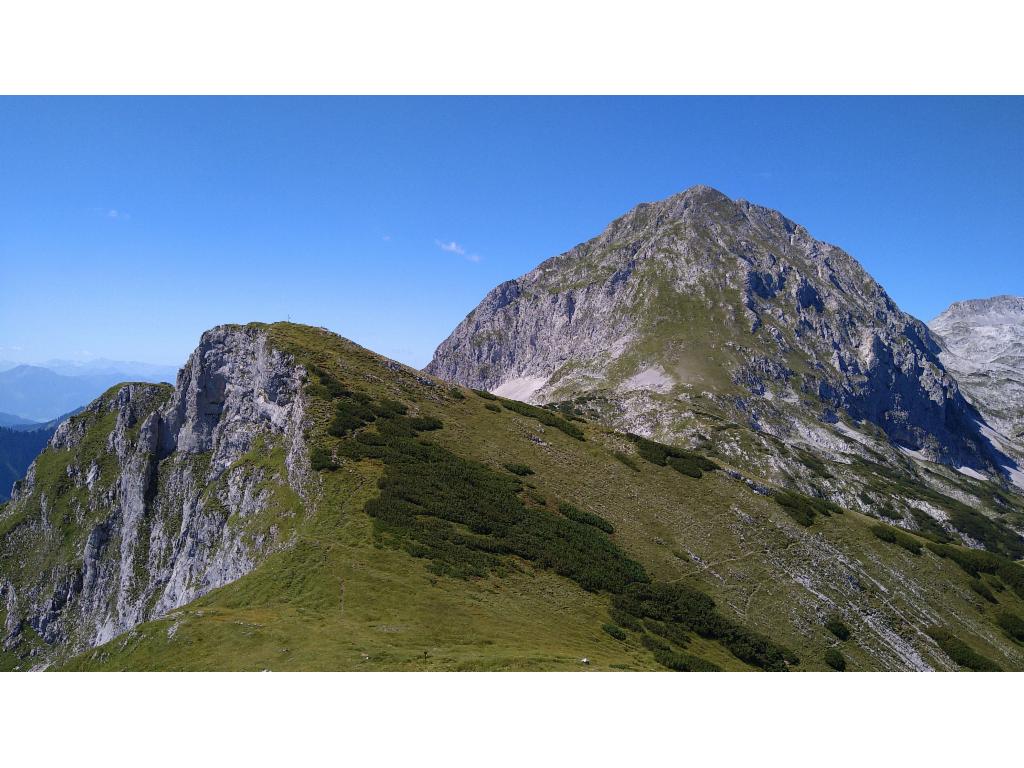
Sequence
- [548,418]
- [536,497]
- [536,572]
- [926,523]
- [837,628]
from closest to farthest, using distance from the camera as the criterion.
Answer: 1. [536,572]
2. [837,628]
3. [536,497]
4. [548,418]
5. [926,523]

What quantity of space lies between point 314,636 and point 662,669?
61.0ft

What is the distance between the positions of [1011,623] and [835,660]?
2297 centimetres

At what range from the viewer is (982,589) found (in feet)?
166

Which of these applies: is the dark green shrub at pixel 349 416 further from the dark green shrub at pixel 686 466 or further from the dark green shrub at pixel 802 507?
the dark green shrub at pixel 802 507

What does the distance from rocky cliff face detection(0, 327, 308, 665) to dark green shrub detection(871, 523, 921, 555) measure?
5823cm

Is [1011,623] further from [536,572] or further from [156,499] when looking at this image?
[156,499]

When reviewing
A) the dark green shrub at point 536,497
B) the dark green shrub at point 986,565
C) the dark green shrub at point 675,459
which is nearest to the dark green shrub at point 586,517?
the dark green shrub at point 536,497

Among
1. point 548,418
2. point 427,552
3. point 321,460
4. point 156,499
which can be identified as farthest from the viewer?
point 548,418

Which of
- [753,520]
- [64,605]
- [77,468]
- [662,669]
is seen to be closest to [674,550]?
[753,520]

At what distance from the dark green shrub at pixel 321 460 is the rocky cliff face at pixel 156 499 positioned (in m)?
1.02

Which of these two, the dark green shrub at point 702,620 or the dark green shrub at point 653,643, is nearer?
the dark green shrub at point 653,643

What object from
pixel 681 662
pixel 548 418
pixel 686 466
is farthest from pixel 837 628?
pixel 548 418

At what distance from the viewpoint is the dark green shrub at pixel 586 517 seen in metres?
48.0

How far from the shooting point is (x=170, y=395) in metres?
84.1
